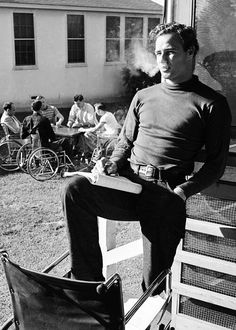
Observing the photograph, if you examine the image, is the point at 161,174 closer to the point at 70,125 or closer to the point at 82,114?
the point at 82,114

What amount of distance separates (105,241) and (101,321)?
174 centimetres

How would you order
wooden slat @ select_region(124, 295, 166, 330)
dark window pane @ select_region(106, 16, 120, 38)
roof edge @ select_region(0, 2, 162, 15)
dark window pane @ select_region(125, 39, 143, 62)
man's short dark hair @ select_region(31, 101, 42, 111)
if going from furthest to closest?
dark window pane @ select_region(125, 39, 143, 62), dark window pane @ select_region(106, 16, 120, 38), roof edge @ select_region(0, 2, 162, 15), man's short dark hair @ select_region(31, 101, 42, 111), wooden slat @ select_region(124, 295, 166, 330)

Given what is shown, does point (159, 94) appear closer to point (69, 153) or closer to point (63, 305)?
point (63, 305)

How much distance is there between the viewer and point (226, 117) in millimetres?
2535

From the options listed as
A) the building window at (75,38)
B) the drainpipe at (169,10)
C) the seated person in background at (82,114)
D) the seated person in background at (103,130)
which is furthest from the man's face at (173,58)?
the building window at (75,38)

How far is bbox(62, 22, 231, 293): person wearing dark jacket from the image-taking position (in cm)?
252

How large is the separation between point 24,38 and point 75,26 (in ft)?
6.31

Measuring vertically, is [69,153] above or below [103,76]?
below

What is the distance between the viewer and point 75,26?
16.1 metres

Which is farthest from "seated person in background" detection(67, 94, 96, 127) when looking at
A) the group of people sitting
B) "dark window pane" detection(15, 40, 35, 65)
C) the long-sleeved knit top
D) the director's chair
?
the director's chair

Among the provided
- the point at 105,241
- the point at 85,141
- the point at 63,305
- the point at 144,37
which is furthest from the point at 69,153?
the point at 144,37

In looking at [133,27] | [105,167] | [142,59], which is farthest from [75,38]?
[105,167]

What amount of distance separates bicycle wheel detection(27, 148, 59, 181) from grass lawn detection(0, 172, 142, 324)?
0.42ft

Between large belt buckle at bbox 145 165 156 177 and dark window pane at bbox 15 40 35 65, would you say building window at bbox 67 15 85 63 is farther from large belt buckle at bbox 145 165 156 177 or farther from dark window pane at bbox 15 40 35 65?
large belt buckle at bbox 145 165 156 177
